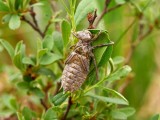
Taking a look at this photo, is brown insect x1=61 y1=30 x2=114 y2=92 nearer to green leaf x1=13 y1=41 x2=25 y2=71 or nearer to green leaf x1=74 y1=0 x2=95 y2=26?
green leaf x1=74 y1=0 x2=95 y2=26

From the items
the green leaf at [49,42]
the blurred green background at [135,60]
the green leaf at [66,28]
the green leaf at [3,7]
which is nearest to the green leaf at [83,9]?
the green leaf at [66,28]

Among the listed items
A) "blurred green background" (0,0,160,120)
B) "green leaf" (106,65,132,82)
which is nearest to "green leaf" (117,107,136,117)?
"green leaf" (106,65,132,82)

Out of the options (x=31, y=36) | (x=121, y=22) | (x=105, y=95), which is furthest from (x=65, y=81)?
(x=31, y=36)

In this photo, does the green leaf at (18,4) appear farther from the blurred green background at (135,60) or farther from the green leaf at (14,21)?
the blurred green background at (135,60)

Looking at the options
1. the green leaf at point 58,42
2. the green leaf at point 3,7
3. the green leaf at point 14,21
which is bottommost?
the green leaf at point 58,42

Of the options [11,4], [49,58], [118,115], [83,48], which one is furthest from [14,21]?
[118,115]

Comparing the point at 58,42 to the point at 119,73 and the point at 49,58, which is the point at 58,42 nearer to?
the point at 49,58

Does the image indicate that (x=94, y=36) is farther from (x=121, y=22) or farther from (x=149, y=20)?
(x=121, y=22)
